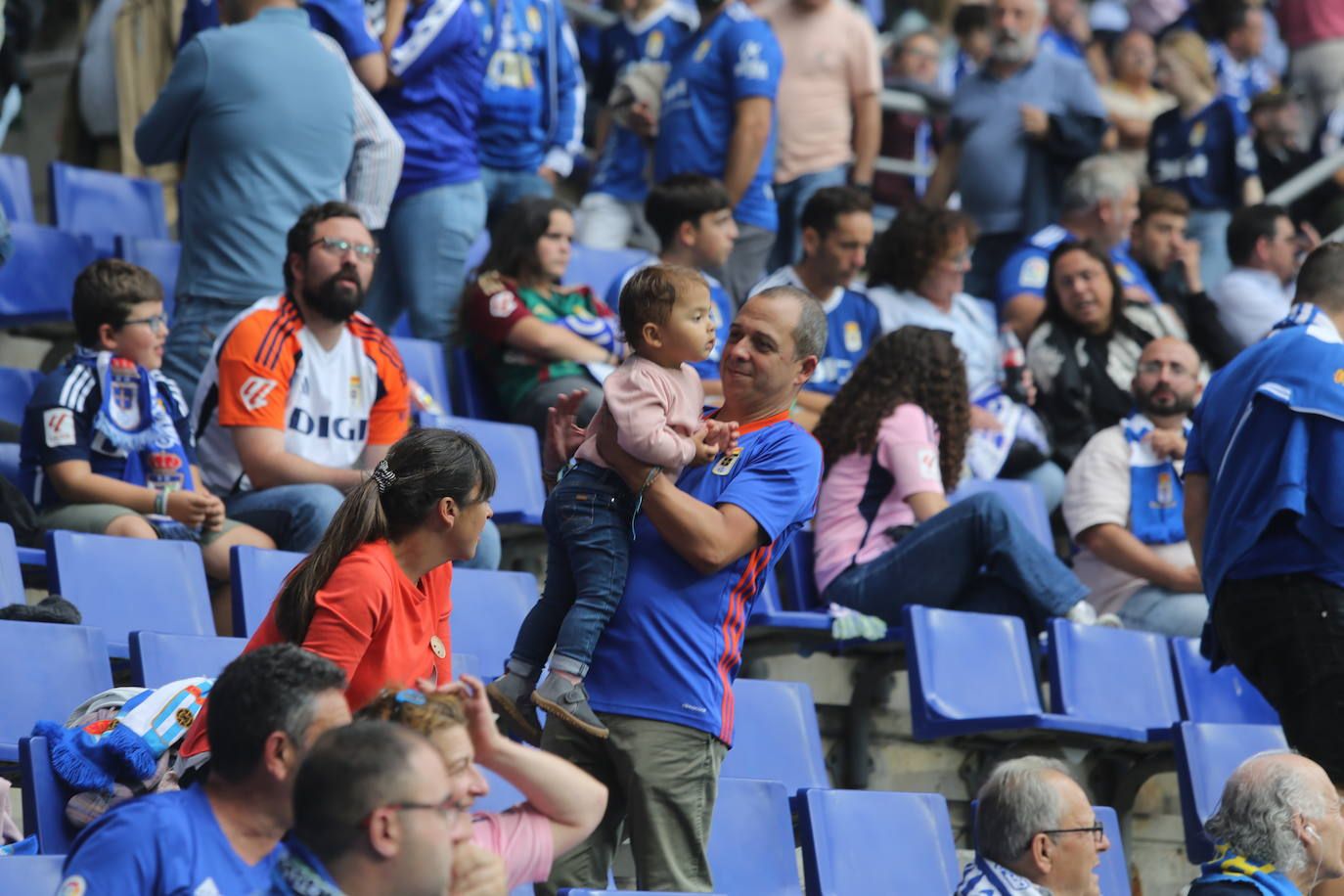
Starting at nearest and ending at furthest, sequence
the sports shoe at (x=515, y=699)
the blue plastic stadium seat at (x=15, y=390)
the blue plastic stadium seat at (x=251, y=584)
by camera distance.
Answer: the sports shoe at (x=515, y=699) → the blue plastic stadium seat at (x=251, y=584) → the blue plastic stadium seat at (x=15, y=390)

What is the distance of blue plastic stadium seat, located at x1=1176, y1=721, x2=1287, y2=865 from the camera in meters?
4.51

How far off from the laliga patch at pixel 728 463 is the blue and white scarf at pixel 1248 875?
1210mm

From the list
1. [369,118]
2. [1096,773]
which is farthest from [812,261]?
[1096,773]

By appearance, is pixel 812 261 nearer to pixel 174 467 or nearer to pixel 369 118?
pixel 369 118

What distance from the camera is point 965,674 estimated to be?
484 centimetres

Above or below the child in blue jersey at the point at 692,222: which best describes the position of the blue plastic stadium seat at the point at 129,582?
below

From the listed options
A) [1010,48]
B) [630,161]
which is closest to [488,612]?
[630,161]

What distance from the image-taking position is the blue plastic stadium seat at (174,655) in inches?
139

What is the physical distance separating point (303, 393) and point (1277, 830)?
2.50 meters

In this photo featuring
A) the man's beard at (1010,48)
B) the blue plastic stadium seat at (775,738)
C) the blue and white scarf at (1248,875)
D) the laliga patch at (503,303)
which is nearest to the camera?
the blue and white scarf at (1248,875)

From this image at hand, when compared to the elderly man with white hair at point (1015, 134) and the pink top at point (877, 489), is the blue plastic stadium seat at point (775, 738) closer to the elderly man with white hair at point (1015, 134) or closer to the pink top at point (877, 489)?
the pink top at point (877, 489)

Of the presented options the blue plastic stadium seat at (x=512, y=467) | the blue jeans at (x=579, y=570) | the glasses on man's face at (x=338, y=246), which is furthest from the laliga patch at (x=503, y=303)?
the blue jeans at (x=579, y=570)

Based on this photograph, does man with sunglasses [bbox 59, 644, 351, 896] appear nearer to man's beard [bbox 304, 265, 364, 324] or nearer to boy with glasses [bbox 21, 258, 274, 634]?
boy with glasses [bbox 21, 258, 274, 634]

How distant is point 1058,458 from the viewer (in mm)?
6637
